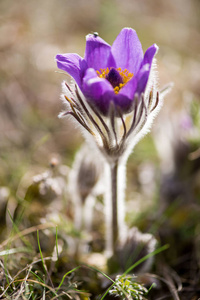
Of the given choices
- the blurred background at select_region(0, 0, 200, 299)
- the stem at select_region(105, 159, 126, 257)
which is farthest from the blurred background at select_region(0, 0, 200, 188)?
the stem at select_region(105, 159, 126, 257)

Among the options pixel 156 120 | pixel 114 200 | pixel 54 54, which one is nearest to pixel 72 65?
pixel 114 200

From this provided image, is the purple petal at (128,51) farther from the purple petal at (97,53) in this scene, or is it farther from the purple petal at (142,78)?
the purple petal at (142,78)

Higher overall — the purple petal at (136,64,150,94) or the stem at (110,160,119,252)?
the purple petal at (136,64,150,94)

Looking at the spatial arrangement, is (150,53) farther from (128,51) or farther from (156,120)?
(156,120)

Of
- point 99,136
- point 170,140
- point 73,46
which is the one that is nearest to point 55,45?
point 73,46

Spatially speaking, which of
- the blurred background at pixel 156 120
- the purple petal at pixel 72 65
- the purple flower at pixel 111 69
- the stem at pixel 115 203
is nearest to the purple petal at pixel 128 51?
the purple flower at pixel 111 69

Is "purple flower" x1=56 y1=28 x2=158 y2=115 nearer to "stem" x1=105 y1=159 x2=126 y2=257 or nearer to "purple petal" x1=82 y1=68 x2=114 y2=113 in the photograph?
"purple petal" x1=82 y1=68 x2=114 y2=113

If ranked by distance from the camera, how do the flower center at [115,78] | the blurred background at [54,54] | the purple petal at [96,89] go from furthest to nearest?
the blurred background at [54,54], the flower center at [115,78], the purple petal at [96,89]
